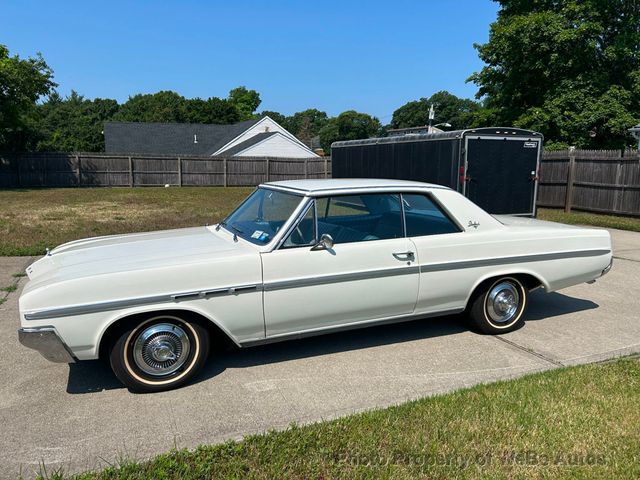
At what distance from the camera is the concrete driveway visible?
10.4ft

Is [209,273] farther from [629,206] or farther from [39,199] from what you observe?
[39,199]

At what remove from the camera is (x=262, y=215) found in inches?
182

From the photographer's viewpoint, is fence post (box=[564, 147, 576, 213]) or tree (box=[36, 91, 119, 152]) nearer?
fence post (box=[564, 147, 576, 213])

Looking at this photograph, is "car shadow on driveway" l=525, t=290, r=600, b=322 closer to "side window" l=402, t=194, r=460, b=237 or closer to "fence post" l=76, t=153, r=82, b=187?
"side window" l=402, t=194, r=460, b=237

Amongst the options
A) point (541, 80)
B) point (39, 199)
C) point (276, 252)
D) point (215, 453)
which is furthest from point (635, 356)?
point (541, 80)

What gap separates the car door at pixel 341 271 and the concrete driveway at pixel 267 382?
0.43 meters

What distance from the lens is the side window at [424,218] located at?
4.58 meters

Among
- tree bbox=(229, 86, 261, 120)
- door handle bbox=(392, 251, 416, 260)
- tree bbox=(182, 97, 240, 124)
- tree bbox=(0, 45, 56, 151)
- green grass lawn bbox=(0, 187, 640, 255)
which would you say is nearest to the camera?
door handle bbox=(392, 251, 416, 260)

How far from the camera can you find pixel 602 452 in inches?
115

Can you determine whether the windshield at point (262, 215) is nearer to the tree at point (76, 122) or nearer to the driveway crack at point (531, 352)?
the driveway crack at point (531, 352)

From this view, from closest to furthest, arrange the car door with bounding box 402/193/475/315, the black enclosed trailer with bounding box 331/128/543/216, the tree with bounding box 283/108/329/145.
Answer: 1. the car door with bounding box 402/193/475/315
2. the black enclosed trailer with bounding box 331/128/543/216
3. the tree with bounding box 283/108/329/145

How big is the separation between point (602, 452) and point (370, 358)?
1908 mm

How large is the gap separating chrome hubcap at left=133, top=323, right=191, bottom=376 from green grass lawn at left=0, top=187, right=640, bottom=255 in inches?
252

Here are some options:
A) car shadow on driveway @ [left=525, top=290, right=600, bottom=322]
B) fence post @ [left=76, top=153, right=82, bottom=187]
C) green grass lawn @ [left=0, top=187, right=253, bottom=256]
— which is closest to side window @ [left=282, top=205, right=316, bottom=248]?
car shadow on driveway @ [left=525, top=290, right=600, bottom=322]
